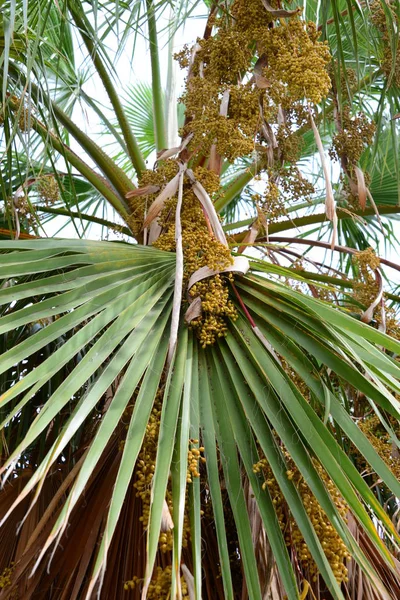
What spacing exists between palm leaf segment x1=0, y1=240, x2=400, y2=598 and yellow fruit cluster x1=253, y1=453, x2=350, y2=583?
21 millimetres

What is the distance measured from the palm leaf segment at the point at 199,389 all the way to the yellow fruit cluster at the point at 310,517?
0.8 inches

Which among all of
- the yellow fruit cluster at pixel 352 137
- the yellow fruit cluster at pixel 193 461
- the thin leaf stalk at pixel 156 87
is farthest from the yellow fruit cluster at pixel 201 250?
the thin leaf stalk at pixel 156 87

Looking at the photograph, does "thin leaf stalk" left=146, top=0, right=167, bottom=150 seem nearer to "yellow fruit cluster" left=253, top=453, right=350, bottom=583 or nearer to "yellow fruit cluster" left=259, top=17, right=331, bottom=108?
"yellow fruit cluster" left=259, top=17, right=331, bottom=108

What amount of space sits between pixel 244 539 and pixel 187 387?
0.30m

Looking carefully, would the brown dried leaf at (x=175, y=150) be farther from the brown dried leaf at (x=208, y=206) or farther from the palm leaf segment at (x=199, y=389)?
the palm leaf segment at (x=199, y=389)

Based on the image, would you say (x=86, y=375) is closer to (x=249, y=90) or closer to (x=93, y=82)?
(x=249, y=90)

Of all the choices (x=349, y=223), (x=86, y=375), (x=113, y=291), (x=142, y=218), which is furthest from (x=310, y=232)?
(x=86, y=375)

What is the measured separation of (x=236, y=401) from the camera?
1499mm

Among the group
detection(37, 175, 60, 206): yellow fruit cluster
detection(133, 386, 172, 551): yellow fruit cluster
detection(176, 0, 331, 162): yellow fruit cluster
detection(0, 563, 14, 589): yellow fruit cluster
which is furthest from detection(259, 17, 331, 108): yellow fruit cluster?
detection(0, 563, 14, 589): yellow fruit cluster

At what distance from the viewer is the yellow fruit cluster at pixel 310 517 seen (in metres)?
1.29

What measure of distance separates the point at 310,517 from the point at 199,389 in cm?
35

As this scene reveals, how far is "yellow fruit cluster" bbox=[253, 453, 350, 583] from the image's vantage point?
1.29 m

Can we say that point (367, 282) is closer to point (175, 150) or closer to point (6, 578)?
point (175, 150)

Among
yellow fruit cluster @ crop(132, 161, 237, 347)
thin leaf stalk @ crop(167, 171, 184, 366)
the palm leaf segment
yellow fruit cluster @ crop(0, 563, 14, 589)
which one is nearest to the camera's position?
the palm leaf segment
